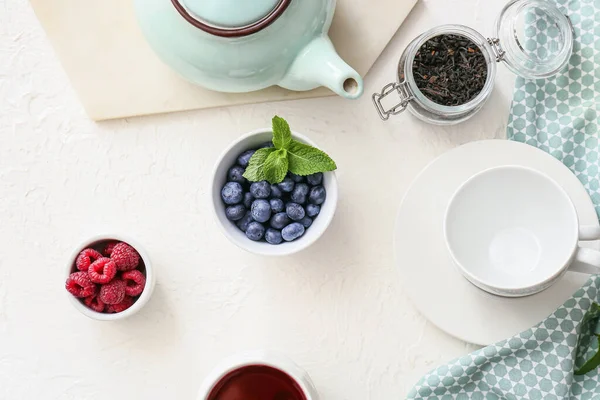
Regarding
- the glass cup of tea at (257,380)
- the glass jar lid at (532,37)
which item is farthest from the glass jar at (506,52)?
the glass cup of tea at (257,380)

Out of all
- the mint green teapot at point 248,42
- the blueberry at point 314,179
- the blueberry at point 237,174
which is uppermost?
the mint green teapot at point 248,42

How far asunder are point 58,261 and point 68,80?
0.28 metres

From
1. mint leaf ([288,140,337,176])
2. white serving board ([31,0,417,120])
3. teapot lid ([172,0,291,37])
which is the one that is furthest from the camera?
white serving board ([31,0,417,120])

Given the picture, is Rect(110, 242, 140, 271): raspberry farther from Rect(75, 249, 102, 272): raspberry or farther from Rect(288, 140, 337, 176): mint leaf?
Rect(288, 140, 337, 176): mint leaf

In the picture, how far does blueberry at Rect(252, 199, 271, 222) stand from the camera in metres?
1.05

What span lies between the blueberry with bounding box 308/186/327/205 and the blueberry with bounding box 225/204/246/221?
0.10 m

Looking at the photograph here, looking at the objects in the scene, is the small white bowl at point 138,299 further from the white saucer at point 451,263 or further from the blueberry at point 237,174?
the white saucer at point 451,263

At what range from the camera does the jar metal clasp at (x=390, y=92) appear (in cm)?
111

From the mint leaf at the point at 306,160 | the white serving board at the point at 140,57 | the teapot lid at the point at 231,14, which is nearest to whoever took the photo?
the teapot lid at the point at 231,14

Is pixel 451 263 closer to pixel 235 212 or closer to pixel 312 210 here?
pixel 312 210

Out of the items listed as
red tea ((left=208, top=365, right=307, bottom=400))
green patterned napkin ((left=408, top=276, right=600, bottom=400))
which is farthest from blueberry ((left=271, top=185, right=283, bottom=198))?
green patterned napkin ((left=408, top=276, right=600, bottom=400))

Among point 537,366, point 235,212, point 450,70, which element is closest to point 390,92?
point 450,70

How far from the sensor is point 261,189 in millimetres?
1056

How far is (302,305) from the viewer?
45.7 inches
